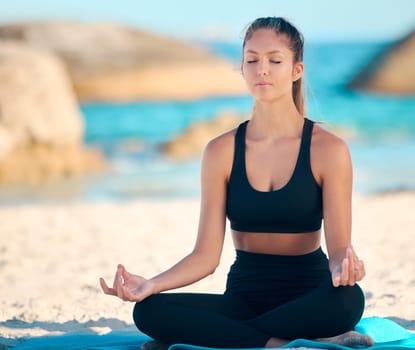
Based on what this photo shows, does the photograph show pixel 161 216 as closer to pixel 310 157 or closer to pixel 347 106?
pixel 310 157

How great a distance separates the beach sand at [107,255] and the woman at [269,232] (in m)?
0.71

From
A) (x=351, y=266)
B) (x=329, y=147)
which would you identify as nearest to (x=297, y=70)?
(x=329, y=147)

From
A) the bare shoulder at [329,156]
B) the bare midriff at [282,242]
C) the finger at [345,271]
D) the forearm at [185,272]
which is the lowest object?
the finger at [345,271]

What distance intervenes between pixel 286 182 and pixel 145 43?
16.2 meters

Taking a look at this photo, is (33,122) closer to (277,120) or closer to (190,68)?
(190,68)

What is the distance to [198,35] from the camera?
19.5 metres

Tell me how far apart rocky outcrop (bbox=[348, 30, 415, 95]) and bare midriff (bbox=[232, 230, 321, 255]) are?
1643 cm

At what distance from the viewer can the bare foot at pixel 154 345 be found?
285 cm

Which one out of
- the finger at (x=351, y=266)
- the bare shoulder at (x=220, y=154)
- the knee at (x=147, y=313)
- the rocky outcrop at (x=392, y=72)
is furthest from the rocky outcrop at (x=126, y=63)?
the finger at (x=351, y=266)

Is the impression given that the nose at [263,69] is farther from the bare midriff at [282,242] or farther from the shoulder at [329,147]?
the bare midriff at [282,242]

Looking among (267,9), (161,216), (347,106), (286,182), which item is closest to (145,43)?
(267,9)

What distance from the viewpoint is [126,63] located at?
18641 millimetres

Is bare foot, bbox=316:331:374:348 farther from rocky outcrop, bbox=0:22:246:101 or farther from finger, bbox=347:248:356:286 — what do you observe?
rocky outcrop, bbox=0:22:246:101

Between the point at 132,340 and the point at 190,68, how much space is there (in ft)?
53.1
